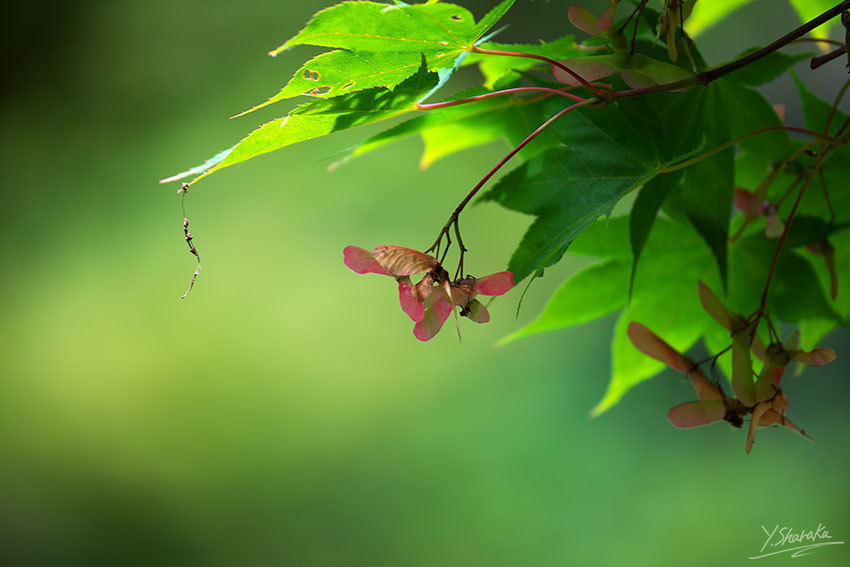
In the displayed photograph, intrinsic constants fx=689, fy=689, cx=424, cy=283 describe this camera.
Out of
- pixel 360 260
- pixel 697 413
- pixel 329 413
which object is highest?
pixel 360 260

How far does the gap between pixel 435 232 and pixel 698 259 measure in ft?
4.33

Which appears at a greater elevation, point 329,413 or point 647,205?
point 647,205

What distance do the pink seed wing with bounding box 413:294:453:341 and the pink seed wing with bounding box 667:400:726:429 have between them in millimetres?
112

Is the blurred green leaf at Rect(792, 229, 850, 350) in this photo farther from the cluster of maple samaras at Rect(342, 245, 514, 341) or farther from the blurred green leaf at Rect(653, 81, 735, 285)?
the cluster of maple samaras at Rect(342, 245, 514, 341)

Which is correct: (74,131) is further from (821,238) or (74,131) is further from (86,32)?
(821,238)

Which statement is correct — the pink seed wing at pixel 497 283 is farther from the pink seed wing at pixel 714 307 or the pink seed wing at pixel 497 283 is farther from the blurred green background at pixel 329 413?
the blurred green background at pixel 329 413

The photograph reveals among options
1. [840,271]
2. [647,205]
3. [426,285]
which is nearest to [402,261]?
[426,285]

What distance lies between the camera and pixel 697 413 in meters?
0.28

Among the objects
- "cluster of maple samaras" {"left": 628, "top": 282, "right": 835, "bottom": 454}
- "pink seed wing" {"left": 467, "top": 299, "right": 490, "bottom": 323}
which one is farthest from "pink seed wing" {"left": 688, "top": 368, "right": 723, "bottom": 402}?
"pink seed wing" {"left": 467, "top": 299, "right": 490, "bottom": 323}

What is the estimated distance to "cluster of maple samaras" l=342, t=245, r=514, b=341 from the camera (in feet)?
0.76

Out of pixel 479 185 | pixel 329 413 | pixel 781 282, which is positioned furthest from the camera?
pixel 329 413

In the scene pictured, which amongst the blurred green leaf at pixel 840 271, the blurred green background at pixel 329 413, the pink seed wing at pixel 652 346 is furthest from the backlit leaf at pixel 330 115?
the blurred green background at pixel 329 413

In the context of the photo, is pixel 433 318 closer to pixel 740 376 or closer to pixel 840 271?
pixel 740 376

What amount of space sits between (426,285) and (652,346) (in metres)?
0.12
